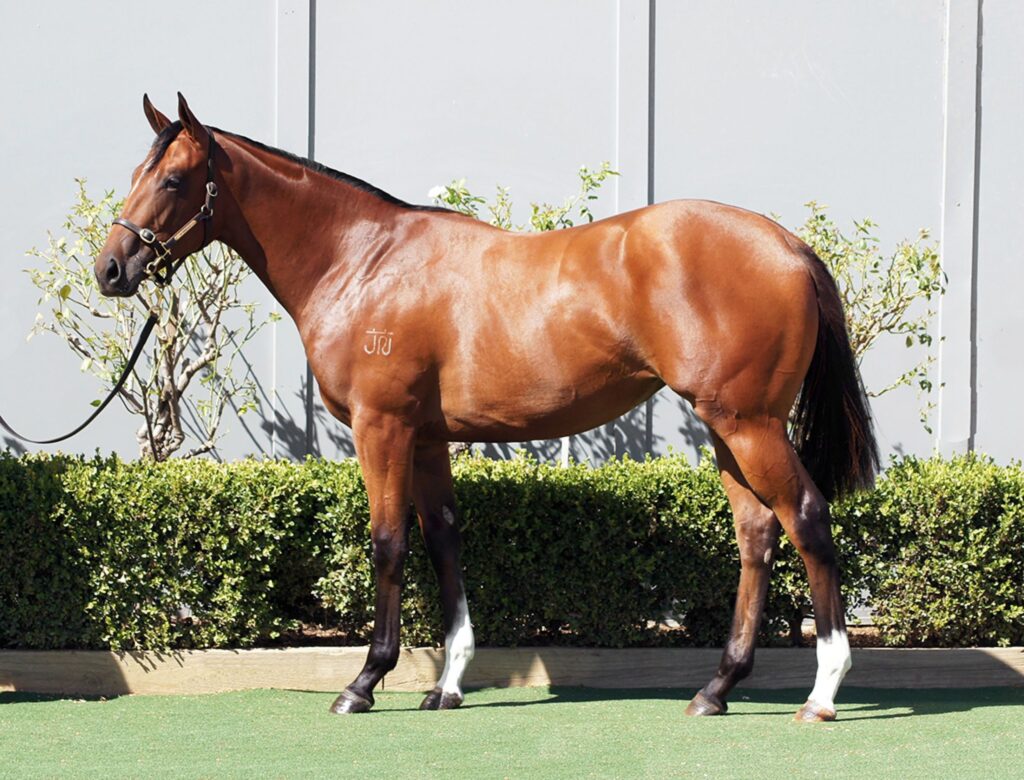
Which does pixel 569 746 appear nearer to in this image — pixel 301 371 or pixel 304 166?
pixel 304 166

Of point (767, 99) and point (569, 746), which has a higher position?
point (767, 99)

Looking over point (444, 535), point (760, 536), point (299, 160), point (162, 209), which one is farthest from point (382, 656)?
point (299, 160)

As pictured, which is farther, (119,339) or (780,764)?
(119,339)

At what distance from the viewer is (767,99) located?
8.28 m

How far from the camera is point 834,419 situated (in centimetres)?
555

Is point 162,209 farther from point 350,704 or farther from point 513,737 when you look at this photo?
point 513,737

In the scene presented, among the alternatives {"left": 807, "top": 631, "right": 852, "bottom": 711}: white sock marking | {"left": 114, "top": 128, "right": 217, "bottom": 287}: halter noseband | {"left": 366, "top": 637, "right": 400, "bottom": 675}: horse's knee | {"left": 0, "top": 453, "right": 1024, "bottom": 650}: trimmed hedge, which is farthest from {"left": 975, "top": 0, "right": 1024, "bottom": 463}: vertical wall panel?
{"left": 114, "top": 128, "right": 217, "bottom": 287}: halter noseband

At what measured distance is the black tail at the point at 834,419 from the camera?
544 centimetres

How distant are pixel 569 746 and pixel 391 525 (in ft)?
4.13

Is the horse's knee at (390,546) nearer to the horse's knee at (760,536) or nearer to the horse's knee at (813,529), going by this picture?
the horse's knee at (760,536)

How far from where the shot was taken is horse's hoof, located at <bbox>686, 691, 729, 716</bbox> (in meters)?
5.46

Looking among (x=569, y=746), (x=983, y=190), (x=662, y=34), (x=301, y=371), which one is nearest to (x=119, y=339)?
(x=301, y=371)

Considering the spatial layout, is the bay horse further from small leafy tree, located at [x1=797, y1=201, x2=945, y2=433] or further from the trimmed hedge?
small leafy tree, located at [x1=797, y1=201, x2=945, y2=433]

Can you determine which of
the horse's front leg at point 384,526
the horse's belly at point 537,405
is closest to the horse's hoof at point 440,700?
the horse's front leg at point 384,526
